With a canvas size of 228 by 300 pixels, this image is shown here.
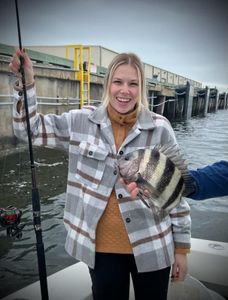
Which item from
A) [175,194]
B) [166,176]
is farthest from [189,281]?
[166,176]

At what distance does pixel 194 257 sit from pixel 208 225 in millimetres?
3062

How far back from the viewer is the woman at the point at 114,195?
73.4 inches

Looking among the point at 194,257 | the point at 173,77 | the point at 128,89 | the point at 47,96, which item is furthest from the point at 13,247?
the point at 173,77

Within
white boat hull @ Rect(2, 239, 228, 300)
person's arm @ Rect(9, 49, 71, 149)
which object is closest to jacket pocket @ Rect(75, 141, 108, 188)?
person's arm @ Rect(9, 49, 71, 149)

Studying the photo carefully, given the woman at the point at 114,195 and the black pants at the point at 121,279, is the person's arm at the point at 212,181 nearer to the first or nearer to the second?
the woman at the point at 114,195

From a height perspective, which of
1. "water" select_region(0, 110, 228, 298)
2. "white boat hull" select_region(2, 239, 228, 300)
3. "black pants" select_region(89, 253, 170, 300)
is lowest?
"water" select_region(0, 110, 228, 298)

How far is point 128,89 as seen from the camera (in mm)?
1951

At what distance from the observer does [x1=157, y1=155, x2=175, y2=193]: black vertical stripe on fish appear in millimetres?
1557

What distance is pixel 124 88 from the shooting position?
195 centimetres

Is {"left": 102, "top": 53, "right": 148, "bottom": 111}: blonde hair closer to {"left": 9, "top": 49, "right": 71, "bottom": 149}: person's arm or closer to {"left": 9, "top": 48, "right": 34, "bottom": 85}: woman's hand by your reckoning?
{"left": 9, "top": 49, "right": 71, "bottom": 149}: person's arm

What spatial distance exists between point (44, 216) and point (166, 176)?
16.5 ft

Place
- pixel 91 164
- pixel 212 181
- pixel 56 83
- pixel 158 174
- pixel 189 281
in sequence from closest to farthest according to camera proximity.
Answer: pixel 158 174 < pixel 212 181 < pixel 91 164 < pixel 189 281 < pixel 56 83

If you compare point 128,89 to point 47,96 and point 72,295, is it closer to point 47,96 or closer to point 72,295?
point 72,295

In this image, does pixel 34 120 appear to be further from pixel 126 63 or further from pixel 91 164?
pixel 126 63
